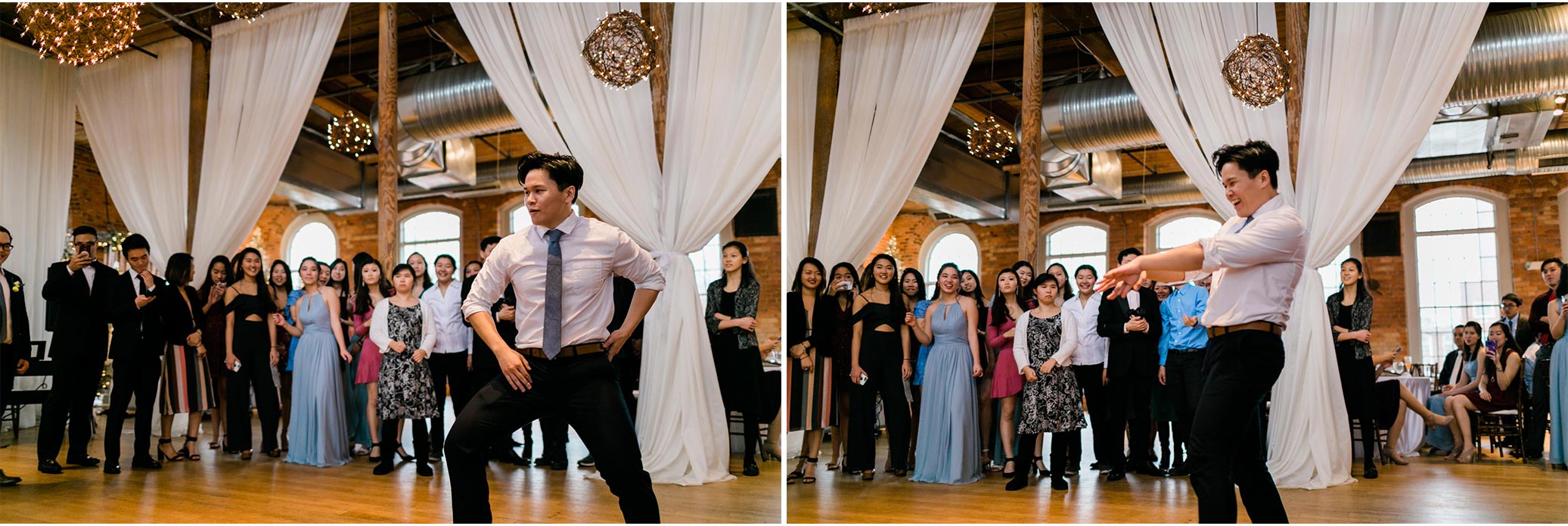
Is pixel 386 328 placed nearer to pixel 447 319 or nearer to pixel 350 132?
pixel 447 319

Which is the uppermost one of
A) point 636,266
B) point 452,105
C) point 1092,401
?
point 452,105

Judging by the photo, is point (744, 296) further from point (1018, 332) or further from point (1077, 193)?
point (1077, 193)

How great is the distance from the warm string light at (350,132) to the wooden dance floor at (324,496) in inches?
140

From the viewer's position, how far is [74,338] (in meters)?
5.27

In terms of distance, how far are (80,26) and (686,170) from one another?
9.98 feet

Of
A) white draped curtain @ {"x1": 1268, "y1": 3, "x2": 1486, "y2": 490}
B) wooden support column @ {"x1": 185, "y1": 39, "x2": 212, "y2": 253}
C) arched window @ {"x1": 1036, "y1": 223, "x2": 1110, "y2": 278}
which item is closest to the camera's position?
white draped curtain @ {"x1": 1268, "y1": 3, "x2": 1486, "y2": 490}

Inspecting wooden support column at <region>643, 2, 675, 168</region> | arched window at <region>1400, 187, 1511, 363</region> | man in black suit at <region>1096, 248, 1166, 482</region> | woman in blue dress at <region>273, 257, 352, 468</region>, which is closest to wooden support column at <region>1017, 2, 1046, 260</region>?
man in black suit at <region>1096, 248, 1166, 482</region>

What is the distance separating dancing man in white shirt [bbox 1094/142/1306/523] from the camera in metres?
3.08

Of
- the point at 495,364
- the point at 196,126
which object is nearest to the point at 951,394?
the point at 495,364

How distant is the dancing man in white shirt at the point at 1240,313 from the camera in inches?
121

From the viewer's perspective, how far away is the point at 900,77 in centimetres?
609

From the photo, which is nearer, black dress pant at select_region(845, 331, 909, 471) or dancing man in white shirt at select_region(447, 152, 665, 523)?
dancing man in white shirt at select_region(447, 152, 665, 523)

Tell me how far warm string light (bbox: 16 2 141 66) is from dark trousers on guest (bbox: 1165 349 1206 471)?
5.58m

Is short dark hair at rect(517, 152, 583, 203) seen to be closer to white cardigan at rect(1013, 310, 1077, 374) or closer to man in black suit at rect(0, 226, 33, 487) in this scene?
white cardigan at rect(1013, 310, 1077, 374)
